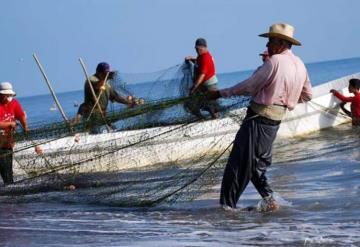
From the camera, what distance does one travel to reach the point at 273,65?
6.08 m

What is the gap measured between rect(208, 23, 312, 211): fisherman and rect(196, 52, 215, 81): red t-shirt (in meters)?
5.12

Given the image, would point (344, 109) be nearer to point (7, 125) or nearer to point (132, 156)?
point (132, 156)

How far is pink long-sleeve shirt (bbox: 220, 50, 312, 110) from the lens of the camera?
6082 mm

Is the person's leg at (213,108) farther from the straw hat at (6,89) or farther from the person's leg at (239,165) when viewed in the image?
the straw hat at (6,89)

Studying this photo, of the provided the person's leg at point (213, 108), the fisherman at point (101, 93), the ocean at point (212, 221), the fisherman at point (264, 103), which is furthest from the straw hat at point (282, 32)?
the fisherman at point (101, 93)

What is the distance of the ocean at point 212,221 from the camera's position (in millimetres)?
5367

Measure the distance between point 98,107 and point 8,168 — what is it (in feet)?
8.02

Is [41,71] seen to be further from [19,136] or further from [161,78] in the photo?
[19,136]

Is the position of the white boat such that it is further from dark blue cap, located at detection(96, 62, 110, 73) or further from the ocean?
dark blue cap, located at detection(96, 62, 110, 73)

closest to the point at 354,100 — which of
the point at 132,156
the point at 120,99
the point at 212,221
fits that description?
the point at 120,99

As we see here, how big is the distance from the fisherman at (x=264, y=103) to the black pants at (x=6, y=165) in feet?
11.0

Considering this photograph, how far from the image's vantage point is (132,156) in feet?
28.0

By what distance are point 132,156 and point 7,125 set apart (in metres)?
1.66

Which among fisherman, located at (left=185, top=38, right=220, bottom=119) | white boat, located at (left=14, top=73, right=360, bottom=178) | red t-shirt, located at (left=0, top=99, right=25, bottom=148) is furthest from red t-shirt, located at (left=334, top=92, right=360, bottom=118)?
red t-shirt, located at (left=0, top=99, right=25, bottom=148)
